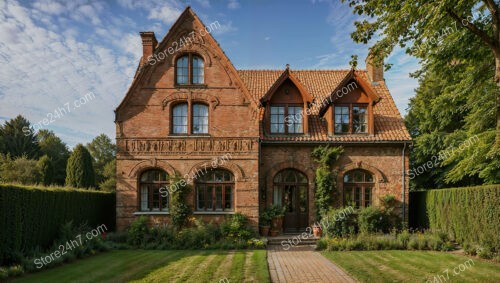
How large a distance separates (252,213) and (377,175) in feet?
21.3

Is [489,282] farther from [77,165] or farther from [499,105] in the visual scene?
[77,165]

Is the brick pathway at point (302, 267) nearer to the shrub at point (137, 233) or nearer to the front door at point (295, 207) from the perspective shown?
the front door at point (295, 207)

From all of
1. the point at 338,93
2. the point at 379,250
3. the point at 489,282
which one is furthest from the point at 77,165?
the point at 489,282

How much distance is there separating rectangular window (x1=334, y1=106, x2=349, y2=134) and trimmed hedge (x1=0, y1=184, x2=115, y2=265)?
12.4m

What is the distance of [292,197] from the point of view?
1795cm

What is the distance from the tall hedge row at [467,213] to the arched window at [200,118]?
11180 mm

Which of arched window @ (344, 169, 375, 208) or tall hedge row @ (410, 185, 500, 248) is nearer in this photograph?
tall hedge row @ (410, 185, 500, 248)

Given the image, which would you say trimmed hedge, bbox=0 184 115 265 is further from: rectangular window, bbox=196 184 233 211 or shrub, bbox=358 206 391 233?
shrub, bbox=358 206 391 233

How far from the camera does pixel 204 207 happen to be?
16875mm

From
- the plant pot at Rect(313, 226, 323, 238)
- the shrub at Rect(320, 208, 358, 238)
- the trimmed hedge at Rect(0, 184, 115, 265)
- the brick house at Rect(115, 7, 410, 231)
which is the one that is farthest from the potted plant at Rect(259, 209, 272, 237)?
the trimmed hedge at Rect(0, 184, 115, 265)

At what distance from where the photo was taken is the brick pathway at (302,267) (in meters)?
9.81

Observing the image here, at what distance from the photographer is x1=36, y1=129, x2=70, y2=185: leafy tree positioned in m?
45.3

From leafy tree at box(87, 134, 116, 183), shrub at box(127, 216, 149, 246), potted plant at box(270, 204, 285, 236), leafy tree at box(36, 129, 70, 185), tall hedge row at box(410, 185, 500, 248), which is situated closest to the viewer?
tall hedge row at box(410, 185, 500, 248)

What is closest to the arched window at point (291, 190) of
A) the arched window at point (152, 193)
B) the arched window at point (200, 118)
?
the arched window at point (200, 118)
